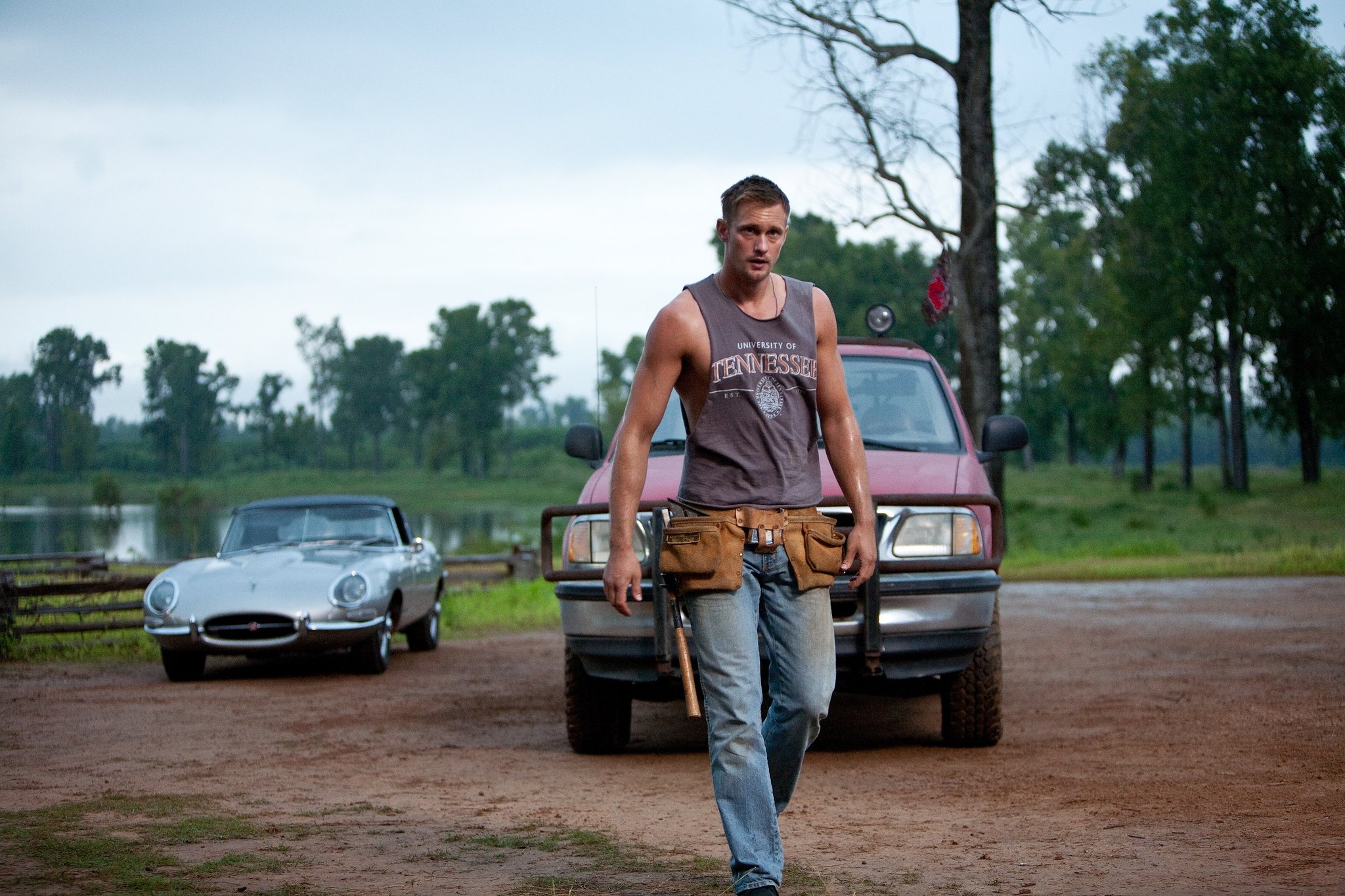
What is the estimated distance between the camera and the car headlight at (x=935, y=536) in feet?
21.9

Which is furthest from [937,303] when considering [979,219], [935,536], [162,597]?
[979,219]

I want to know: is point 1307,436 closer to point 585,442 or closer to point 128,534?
point 128,534

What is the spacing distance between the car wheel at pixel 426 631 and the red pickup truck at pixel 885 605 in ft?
19.1

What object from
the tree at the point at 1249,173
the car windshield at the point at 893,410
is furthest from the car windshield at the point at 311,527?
the tree at the point at 1249,173

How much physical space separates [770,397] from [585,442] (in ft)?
12.7

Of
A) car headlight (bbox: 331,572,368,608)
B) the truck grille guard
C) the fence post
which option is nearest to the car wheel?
→ car headlight (bbox: 331,572,368,608)

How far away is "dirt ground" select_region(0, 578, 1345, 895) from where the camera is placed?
456 centimetres

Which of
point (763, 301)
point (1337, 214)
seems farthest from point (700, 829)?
point (1337, 214)

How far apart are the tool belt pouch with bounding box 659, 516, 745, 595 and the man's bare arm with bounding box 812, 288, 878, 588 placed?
0.40 m

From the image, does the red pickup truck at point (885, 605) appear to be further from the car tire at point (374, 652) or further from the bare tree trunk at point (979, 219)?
the bare tree trunk at point (979, 219)

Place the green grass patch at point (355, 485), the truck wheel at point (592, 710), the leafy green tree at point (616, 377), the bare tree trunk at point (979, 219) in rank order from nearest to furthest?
the truck wheel at point (592, 710), the green grass patch at point (355, 485), the bare tree trunk at point (979, 219), the leafy green tree at point (616, 377)

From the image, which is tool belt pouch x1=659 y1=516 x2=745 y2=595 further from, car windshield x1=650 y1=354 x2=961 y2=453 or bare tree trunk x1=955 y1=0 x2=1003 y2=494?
bare tree trunk x1=955 y1=0 x2=1003 y2=494

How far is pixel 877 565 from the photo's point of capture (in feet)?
21.1

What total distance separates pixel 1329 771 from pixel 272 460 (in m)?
57.8
